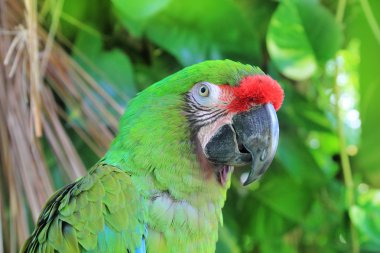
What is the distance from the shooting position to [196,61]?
1.40m

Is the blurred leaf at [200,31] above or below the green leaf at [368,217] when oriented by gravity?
above

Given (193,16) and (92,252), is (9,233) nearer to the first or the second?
(92,252)

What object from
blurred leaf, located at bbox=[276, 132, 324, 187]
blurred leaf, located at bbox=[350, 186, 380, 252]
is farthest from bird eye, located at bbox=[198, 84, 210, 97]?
blurred leaf, located at bbox=[350, 186, 380, 252]

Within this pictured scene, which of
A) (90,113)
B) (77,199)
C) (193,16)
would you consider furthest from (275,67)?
(77,199)

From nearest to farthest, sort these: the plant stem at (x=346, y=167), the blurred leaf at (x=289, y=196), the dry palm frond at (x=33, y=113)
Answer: the dry palm frond at (x=33, y=113), the plant stem at (x=346, y=167), the blurred leaf at (x=289, y=196)

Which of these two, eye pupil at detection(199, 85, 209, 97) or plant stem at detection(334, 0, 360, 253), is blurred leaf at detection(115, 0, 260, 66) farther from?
eye pupil at detection(199, 85, 209, 97)

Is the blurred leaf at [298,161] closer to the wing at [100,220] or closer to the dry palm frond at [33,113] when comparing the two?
the dry palm frond at [33,113]

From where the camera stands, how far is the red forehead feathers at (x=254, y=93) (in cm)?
93

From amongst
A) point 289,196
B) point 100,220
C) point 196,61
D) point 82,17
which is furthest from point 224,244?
point 82,17

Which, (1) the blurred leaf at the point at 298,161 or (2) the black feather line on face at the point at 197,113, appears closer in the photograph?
(2) the black feather line on face at the point at 197,113

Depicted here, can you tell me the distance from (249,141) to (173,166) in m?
0.15

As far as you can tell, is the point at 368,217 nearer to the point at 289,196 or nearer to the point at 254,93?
the point at 289,196

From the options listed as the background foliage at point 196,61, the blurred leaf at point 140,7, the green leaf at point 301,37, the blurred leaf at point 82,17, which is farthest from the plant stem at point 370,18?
the blurred leaf at point 82,17

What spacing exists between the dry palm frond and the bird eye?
36cm
